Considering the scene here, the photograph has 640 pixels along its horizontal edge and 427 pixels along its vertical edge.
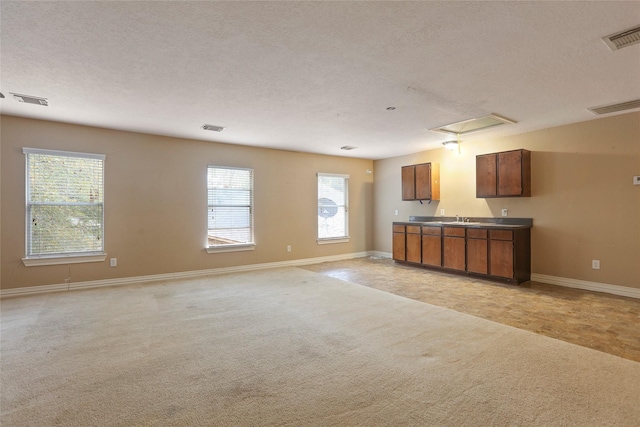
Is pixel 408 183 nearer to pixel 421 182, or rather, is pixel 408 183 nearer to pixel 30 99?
pixel 421 182

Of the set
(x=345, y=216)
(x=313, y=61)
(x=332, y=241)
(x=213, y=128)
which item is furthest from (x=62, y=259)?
(x=345, y=216)

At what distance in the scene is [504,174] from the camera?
527 centimetres

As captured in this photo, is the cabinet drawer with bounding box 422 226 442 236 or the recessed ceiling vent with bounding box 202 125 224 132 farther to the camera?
the cabinet drawer with bounding box 422 226 442 236

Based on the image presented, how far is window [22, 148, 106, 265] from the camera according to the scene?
14.7ft

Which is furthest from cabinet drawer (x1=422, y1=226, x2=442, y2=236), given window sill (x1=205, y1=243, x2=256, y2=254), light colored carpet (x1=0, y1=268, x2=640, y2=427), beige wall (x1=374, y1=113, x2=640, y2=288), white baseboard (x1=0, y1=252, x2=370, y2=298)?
window sill (x1=205, y1=243, x2=256, y2=254)

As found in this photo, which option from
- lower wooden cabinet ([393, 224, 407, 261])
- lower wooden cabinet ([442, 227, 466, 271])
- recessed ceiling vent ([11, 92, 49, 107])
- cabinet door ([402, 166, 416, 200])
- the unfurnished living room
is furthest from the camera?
cabinet door ([402, 166, 416, 200])

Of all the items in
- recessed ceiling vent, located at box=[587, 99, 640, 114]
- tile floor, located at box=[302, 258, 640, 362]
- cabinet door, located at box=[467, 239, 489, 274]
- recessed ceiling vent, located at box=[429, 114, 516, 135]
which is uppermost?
recessed ceiling vent, located at box=[429, 114, 516, 135]

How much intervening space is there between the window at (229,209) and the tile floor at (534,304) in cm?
175

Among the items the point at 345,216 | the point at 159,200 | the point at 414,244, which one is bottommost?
the point at 414,244

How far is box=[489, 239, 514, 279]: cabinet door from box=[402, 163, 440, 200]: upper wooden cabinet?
1.75 m

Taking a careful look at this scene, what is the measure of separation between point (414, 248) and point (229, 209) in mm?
3786

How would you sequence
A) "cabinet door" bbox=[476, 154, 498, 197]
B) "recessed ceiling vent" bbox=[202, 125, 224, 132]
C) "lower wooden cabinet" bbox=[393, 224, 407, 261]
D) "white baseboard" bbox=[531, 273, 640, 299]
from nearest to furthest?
"white baseboard" bbox=[531, 273, 640, 299] → "recessed ceiling vent" bbox=[202, 125, 224, 132] → "cabinet door" bbox=[476, 154, 498, 197] → "lower wooden cabinet" bbox=[393, 224, 407, 261]

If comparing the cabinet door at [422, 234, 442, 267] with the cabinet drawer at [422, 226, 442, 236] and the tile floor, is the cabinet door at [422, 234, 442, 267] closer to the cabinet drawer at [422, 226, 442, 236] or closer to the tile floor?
the cabinet drawer at [422, 226, 442, 236]

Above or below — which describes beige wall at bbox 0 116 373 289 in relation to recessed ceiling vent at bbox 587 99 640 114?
below
